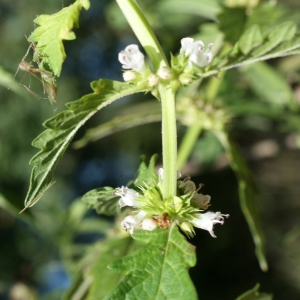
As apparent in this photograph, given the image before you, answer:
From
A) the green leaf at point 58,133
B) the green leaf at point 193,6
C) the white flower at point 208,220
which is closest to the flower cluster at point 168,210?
the white flower at point 208,220

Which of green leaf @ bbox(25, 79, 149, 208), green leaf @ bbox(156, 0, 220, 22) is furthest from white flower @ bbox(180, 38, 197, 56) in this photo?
green leaf @ bbox(156, 0, 220, 22)

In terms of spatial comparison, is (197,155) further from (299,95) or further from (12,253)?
(12,253)

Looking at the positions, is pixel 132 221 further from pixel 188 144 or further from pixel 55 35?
pixel 188 144

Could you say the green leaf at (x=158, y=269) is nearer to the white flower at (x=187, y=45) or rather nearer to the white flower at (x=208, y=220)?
the white flower at (x=208, y=220)

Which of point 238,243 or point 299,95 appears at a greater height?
point 299,95

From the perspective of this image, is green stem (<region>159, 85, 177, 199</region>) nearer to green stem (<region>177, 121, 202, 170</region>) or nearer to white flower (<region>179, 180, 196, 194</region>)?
white flower (<region>179, 180, 196, 194</region>)

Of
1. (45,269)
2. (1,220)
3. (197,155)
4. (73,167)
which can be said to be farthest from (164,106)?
(73,167)
